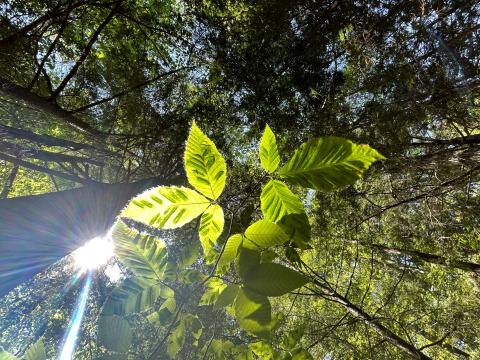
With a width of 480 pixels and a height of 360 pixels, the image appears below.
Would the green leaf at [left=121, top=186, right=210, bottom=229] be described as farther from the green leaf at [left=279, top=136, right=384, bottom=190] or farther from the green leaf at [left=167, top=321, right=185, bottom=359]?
the green leaf at [left=167, top=321, right=185, bottom=359]

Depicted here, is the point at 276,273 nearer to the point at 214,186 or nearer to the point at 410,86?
the point at 214,186

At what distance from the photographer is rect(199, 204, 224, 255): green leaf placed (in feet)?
1.94

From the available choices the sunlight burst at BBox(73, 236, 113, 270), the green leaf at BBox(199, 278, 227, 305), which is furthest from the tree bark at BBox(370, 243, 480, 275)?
the green leaf at BBox(199, 278, 227, 305)

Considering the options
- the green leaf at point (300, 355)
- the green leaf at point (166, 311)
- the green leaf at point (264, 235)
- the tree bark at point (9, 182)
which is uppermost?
the tree bark at point (9, 182)

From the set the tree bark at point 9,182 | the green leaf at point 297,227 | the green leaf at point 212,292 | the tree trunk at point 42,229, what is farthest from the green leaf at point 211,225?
the tree bark at point 9,182

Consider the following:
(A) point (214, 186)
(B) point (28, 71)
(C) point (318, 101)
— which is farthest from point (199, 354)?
(B) point (28, 71)

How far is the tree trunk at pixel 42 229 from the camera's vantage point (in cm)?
143

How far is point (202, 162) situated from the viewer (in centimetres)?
54

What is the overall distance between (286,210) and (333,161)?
4.8 inches

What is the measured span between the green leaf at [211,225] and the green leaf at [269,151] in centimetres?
12

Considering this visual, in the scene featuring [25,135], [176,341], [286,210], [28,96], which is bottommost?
[176,341]

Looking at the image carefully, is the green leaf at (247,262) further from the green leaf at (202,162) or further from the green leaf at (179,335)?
the green leaf at (179,335)

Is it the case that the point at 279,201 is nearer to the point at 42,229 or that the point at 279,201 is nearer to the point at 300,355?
the point at 300,355

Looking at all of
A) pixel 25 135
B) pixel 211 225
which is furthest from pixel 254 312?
pixel 25 135
